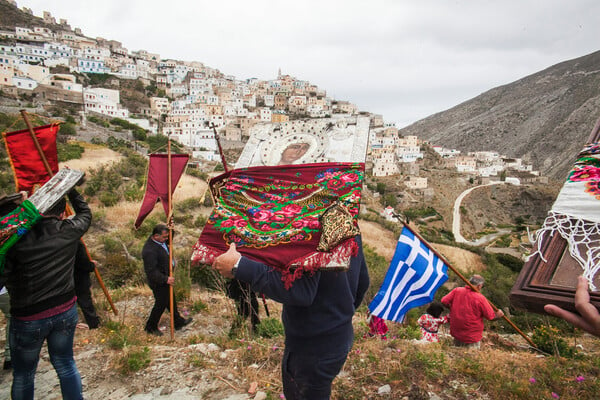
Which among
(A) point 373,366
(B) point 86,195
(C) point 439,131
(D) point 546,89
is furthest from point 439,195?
(D) point 546,89

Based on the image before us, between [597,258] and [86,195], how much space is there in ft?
60.0

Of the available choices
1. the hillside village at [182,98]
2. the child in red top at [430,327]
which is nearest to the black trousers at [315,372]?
the child in red top at [430,327]

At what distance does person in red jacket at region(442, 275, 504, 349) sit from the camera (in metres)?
4.01

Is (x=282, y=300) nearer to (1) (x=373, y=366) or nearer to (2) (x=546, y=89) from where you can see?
(1) (x=373, y=366)

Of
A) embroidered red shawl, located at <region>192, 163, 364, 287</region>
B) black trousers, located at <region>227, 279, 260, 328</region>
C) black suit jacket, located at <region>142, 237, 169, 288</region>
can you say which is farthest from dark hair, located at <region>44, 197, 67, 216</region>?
black trousers, located at <region>227, 279, 260, 328</region>

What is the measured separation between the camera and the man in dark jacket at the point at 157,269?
14.3 ft

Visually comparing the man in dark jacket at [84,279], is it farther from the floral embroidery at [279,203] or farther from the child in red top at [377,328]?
the child in red top at [377,328]

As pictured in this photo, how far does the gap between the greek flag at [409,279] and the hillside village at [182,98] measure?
1727 inches

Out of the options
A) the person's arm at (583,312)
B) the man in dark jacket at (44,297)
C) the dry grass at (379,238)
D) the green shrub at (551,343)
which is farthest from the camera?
the dry grass at (379,238)

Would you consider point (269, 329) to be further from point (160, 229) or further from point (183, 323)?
point (160, 229)

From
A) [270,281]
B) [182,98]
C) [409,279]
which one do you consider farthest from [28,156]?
[182,98]

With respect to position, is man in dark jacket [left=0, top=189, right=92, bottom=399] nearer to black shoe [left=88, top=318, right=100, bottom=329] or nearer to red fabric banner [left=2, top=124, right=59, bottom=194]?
black shoe [left=88, top=318, right=100, bottom=329]

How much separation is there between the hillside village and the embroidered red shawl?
44.6 meters

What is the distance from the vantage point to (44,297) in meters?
2.47
